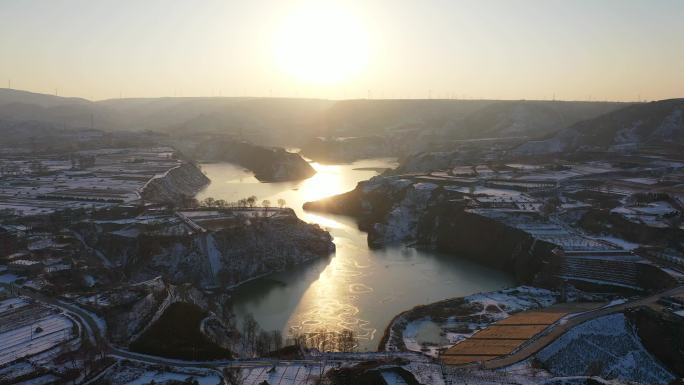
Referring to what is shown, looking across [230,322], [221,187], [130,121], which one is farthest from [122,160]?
[130,121]

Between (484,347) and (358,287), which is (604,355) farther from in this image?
(358,287)

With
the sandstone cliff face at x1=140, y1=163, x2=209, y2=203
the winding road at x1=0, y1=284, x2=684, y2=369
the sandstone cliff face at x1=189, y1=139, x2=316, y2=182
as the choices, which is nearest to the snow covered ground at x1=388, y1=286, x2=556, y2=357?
the winding road at x1=0, y1=284, x2=684, y2=369

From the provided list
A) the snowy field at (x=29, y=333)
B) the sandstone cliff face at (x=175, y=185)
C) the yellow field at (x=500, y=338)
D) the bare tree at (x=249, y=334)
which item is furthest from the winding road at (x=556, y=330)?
the sandstone cliff face at (x=175, y=185)

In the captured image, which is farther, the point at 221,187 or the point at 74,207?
the point at 221,187

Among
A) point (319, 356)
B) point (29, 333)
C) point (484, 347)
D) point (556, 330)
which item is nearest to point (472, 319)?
point (484, 347)

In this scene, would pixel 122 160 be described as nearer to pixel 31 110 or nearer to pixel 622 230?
pixel 622 230

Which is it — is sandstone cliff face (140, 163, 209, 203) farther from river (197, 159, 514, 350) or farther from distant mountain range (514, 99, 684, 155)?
distant mountain range (514, 99, 684, 155)
